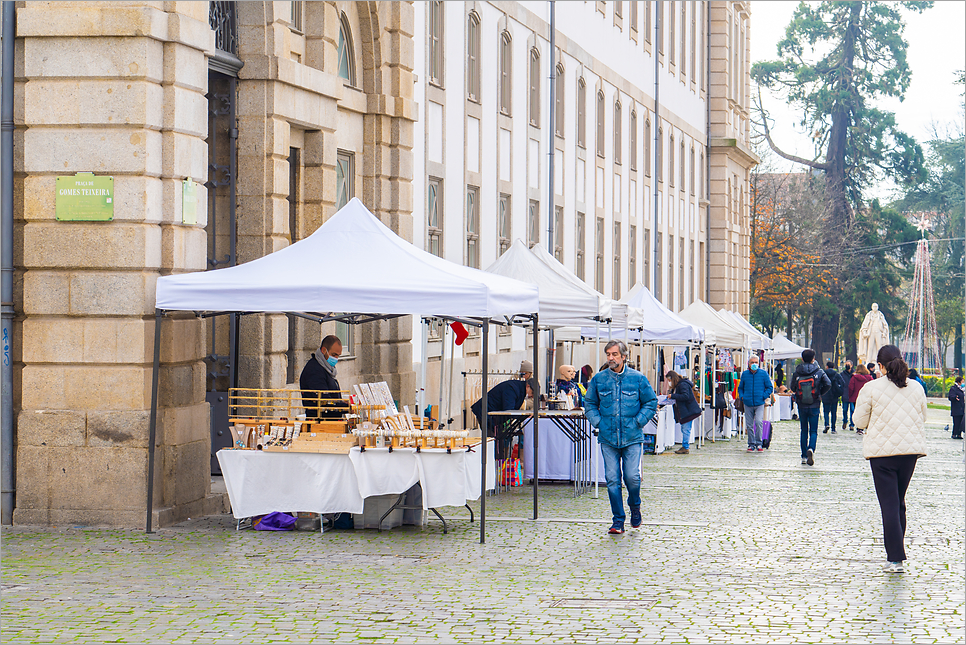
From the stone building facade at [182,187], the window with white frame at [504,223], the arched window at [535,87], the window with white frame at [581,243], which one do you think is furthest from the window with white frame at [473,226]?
the window with white frame at [581,243]

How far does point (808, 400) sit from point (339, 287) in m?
11.2

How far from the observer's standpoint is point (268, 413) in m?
16.4

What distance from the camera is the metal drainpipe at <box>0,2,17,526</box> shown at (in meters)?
13.3

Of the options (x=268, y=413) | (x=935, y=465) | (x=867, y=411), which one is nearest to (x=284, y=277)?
(x=268, y=413)

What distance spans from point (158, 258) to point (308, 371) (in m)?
2.15

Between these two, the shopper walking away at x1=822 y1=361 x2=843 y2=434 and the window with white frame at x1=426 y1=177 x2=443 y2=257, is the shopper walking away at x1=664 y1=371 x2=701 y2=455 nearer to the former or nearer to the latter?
the window with white frame at x1=426 y1=177 x2=443 y2=257

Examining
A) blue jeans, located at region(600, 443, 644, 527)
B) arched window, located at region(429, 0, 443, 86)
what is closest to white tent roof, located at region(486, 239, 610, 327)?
blue jeans, located at region(600, 443, 644, 527)

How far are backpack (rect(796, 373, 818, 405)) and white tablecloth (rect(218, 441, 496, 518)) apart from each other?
32.4 ft

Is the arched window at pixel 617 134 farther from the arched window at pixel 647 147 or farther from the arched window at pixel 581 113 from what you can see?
the arched window at pixel 581 113

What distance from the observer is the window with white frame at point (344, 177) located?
19.2 m

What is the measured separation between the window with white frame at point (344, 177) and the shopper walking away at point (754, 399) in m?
9.08

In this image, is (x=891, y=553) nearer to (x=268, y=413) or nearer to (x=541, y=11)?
(x=268, y=413)

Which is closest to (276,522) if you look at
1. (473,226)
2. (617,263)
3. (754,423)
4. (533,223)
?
(473,226)

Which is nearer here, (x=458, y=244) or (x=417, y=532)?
(x=417, y=532)
